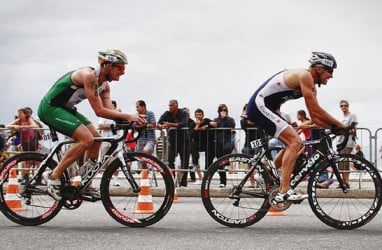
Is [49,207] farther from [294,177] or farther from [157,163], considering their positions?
[294,177]

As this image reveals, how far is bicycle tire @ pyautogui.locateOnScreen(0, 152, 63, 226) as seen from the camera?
880 centimetres

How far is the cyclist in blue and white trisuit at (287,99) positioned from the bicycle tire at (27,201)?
2.47 meters

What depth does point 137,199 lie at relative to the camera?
8.72 m

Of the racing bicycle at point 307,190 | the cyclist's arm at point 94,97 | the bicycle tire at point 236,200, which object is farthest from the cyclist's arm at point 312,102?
A: the cyclist's arm at point 94,97

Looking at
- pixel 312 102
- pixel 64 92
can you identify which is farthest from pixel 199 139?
pixel 312 102

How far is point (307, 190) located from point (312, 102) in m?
0.98

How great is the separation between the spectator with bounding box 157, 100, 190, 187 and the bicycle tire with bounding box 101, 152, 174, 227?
792 cm

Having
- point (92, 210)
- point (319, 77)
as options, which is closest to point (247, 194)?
point (319, 77)

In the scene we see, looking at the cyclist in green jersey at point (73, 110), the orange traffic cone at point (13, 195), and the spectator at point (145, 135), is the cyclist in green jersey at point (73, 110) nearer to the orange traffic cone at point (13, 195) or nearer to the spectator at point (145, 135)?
the orange traffic cone at point (13, 195)

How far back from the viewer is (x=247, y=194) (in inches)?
347

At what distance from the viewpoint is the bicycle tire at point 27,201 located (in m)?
8.80

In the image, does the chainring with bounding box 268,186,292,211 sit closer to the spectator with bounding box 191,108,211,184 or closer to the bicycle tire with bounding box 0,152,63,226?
the bicycle tire with bounding box 0,152,63,226

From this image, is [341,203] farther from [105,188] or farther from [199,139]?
[199,139]

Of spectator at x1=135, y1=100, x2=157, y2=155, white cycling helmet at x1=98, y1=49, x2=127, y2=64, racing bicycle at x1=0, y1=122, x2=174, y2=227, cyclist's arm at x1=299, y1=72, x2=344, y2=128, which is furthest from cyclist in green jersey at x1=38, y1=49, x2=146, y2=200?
spectator at x1=135, y1=100, x2=157, y2=155
